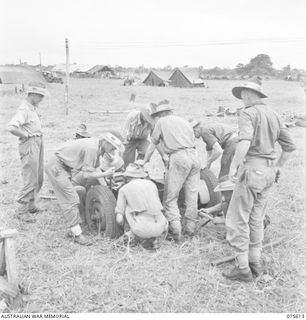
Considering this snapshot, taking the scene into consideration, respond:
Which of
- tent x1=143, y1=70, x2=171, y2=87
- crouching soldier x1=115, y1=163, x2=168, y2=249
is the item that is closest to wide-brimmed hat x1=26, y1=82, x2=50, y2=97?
crouching soldier x1=115, y1=163, x2=168, y2=249

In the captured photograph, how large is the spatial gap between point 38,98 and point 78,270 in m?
2.74

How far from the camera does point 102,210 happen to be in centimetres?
546

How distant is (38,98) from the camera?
6270 mm

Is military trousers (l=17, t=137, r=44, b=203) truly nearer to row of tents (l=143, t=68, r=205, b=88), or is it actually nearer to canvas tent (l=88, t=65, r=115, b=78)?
row of tents (l=143, t=68, r=205, b=88)

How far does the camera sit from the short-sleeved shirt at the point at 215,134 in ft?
21.1

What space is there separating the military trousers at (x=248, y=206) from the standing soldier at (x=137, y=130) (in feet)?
9.20

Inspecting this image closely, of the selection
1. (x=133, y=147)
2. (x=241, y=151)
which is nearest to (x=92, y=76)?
(x=133, y=147)

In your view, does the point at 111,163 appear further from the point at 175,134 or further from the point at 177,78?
the point at 177,78

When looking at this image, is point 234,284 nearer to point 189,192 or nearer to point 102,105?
point 189,192

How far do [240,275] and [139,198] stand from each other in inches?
54.6

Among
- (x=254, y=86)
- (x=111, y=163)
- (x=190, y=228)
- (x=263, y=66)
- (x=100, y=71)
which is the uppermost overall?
(x=254, y=86)

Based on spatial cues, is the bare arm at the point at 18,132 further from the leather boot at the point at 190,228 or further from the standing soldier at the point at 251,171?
the standing soldier at the point at 251,171

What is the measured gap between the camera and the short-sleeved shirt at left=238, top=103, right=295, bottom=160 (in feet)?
13.8

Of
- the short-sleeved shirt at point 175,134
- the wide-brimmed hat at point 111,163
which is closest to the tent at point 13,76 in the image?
the wide-brimmed hat at point 111,163
